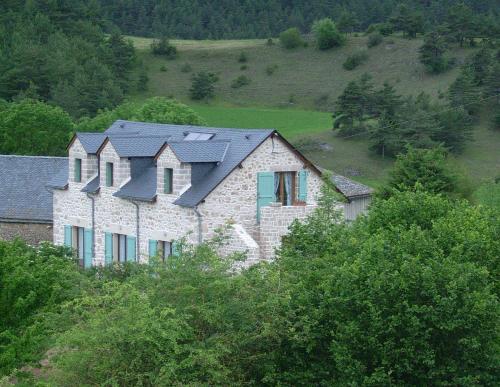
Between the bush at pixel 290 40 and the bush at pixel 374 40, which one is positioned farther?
the bush at pixel 290 40

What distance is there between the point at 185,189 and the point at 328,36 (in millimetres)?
71720

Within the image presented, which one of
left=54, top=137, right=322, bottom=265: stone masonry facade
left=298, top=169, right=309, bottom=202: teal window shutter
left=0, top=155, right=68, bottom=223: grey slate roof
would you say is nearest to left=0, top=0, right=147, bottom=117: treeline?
left=0, top=155, right=68, bottom=223: grey slate roof

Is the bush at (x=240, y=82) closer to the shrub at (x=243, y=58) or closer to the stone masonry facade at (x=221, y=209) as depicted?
the shrub at (x=243, y=58)

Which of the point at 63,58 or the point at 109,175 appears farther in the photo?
the point at 63,58

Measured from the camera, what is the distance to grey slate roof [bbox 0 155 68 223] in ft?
146

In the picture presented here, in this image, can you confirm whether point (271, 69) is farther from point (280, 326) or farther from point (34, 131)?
point (280, 326)

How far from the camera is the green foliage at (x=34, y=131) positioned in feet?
208

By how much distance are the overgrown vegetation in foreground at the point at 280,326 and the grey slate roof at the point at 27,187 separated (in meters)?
20.6

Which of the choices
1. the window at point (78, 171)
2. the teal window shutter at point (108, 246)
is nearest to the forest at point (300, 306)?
the teal window shutter at point (108, 246)

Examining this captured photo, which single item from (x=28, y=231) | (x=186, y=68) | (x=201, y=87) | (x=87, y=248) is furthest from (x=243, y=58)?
(x=87, y=248)

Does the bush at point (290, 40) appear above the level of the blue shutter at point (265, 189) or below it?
above

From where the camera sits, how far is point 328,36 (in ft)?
344

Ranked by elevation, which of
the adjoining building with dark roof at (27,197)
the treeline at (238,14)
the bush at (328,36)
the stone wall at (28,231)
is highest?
the treeline at (238,14)

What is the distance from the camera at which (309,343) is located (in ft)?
71.9
